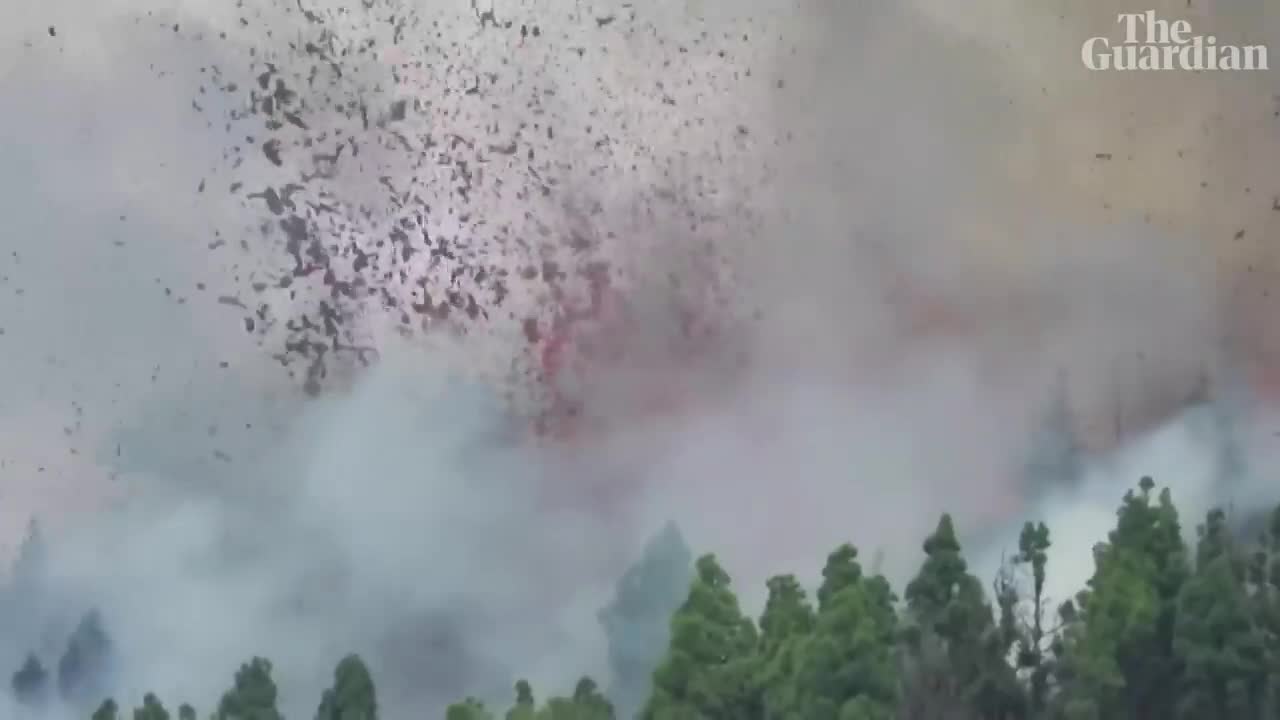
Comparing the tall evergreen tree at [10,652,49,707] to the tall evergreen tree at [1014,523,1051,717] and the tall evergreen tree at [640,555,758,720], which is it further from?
the tall evergreen tree at [1014,523,1051,717]

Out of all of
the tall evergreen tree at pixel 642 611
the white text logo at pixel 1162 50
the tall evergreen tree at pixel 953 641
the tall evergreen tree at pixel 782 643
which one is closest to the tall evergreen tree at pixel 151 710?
the tall evergreen tree at pixel 642 611

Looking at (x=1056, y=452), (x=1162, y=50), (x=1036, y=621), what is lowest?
(x=1036, y=621)

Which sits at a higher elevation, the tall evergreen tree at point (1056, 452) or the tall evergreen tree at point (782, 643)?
the tall evergreen tree at point (1056, 452)

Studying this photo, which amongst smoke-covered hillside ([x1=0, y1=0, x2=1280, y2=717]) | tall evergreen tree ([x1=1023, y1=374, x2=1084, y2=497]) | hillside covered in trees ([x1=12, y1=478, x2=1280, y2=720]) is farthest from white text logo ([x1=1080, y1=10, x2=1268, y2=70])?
hillside covered in trees ([x1=12, y1=478, x2=1280, y2=720])

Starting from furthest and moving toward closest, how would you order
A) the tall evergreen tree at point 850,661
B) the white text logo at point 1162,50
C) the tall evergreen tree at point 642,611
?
the white text logo at point 1162,50 → the tall evergreen tree at point 642,611 → the tall evergreen tree at point 850,661

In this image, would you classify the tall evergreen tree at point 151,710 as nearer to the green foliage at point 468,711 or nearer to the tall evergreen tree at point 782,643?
the green foliage at point 468,711

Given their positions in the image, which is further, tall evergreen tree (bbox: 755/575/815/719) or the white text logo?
the white text logo

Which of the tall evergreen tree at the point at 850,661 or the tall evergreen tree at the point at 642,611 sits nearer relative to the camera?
the tall evergreen tree at the point at 850,661

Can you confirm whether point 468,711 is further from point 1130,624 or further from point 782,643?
point 1130,624

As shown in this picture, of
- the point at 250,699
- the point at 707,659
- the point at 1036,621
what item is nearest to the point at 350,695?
the point at 250,699

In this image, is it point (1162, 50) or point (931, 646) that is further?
point (1162, 50)
